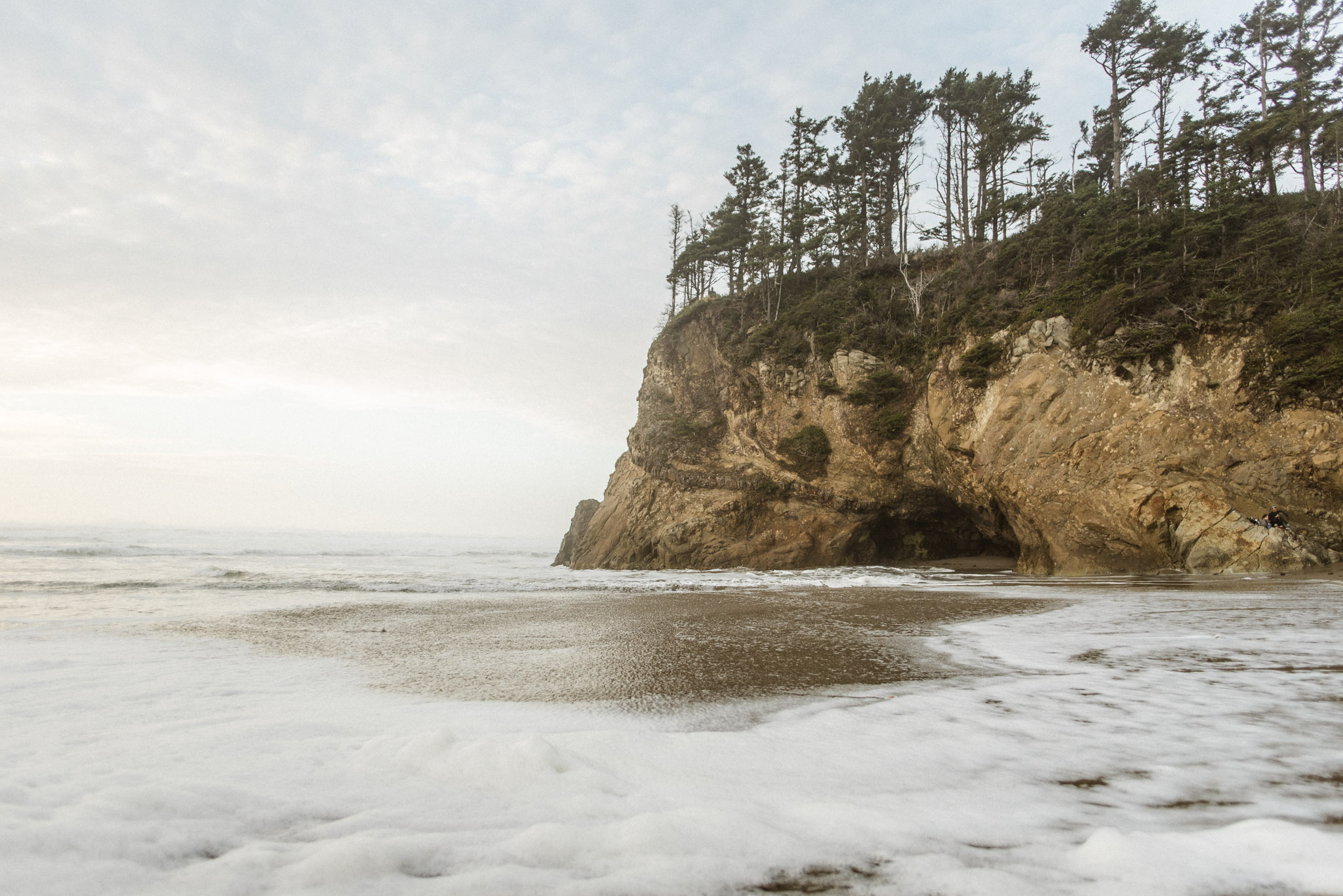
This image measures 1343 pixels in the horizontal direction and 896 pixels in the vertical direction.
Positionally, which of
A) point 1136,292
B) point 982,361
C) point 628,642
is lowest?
point 628,642

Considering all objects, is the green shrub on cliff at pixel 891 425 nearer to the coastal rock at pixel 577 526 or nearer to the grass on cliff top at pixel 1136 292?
the grass on cliff top at pixel 1136 292

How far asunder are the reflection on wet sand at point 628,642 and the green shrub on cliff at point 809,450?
445 inches

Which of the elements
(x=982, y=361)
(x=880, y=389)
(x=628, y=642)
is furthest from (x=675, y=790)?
(x=880, y=389)

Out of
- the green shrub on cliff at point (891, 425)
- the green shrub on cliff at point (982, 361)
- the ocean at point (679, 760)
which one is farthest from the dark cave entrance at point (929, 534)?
the ocean at point (679, 760)

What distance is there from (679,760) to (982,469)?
17.1 metres

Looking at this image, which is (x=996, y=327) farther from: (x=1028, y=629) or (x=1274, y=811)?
(x=1274, y=811)

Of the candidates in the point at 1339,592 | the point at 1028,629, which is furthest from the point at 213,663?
the point at 1339,592

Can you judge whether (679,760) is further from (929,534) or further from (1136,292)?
(929,534)

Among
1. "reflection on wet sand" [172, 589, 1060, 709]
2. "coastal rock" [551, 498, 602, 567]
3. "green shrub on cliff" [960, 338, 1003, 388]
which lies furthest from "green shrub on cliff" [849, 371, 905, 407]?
"coastal rock" [551, 498, 602, 567]

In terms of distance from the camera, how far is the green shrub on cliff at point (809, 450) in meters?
21.2

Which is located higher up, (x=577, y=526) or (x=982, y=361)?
(x=982, y=361)

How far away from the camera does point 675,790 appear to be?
7.51ft

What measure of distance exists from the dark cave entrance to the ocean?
14.3m

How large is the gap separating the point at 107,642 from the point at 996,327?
19.8 m
